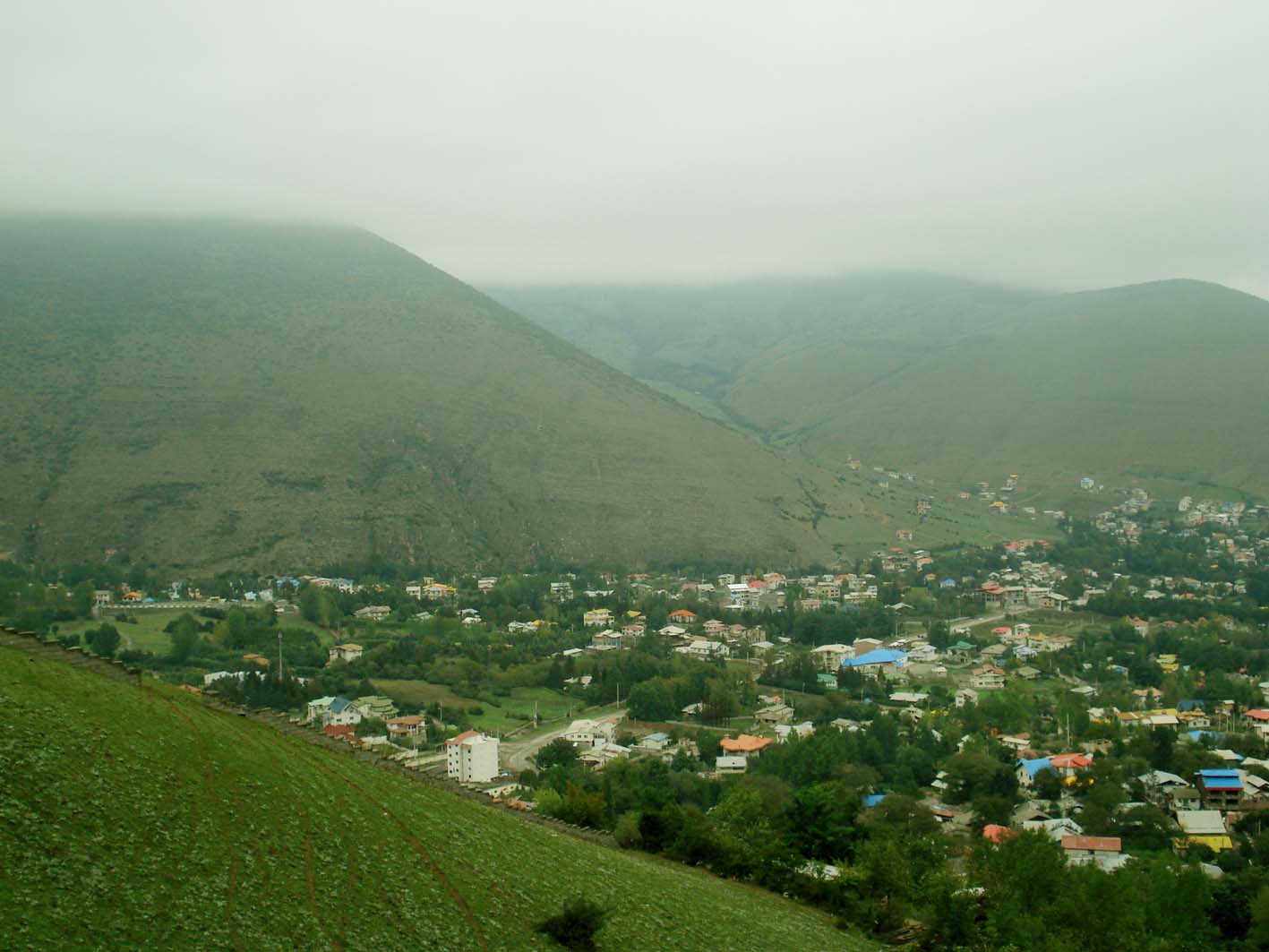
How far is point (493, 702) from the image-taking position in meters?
39.7

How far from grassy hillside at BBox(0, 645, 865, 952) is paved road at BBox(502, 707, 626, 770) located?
1574cm

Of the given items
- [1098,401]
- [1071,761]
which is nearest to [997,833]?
[1071,761]

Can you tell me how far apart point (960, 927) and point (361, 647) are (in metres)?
32.7

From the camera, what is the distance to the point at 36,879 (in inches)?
327

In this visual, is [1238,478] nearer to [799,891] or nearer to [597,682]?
[597,682]

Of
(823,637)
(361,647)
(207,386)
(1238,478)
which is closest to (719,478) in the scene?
(823,637)

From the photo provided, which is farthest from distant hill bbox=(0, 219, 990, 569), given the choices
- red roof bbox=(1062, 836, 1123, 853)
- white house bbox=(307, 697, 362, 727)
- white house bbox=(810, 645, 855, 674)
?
red roof bbox=(1062, 836, 1123, 853)

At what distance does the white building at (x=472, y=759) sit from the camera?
2861 centimetres

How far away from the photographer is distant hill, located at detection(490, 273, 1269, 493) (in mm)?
109188

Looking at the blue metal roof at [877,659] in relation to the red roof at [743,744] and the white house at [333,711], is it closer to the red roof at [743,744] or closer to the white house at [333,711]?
→ the red roof at [743,744]

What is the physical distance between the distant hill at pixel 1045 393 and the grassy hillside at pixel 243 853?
10042 centimetres

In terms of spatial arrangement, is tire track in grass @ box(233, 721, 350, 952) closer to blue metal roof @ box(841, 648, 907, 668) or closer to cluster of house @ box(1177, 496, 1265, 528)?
blue metal roof @ box(841, 648, 907, 668)

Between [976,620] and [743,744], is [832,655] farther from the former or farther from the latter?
[743,744]

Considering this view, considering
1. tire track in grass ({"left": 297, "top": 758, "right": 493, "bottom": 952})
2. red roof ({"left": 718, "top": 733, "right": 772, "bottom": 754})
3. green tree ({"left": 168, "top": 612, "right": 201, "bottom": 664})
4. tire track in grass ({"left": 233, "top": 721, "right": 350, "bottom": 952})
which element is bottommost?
red roof ({"left": 718, "top": 733, "right": 772, "bottom": 754})
